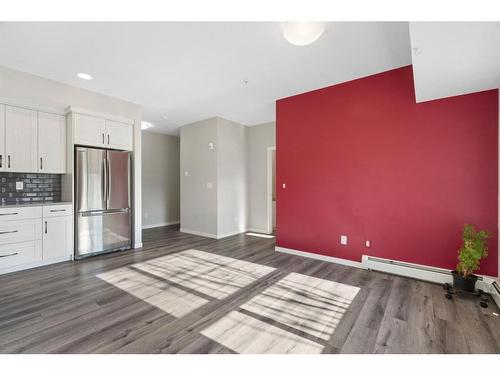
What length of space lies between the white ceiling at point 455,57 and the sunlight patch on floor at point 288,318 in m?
2.32

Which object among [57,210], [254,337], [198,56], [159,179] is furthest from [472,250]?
[159,179]

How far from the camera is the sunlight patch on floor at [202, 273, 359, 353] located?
1.69m

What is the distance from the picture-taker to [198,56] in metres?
2.77

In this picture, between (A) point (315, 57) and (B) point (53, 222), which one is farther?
(B) point (53, 222)

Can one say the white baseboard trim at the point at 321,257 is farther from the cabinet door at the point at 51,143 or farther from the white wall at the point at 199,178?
the cabinet door at the point at 51,143

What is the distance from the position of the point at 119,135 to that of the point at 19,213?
1.80 m

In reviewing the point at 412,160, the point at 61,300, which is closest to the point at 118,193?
the point at 61,300

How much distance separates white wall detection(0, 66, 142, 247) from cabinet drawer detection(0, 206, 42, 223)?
53.5 inches

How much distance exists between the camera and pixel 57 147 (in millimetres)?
3574

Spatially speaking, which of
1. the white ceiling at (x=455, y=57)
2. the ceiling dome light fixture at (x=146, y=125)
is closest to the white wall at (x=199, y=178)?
the ceiling dome light fixture at (x=146, y=125)

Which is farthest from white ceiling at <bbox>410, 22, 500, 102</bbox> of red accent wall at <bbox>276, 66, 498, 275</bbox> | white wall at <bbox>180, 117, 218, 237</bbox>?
white wall at <bbox>180, 117, 218, 237</bbox>

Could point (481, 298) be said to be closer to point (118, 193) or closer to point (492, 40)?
point (492, 40)

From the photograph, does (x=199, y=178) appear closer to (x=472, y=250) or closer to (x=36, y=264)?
(x=36, y=264)
